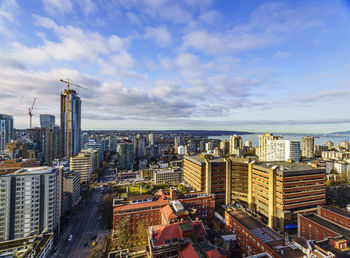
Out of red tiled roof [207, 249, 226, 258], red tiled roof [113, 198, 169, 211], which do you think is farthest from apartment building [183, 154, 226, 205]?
red tiled roof [207, 249, 226, 258]

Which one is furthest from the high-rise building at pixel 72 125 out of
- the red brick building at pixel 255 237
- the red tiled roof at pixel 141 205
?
the red brick building at pixel 255 237

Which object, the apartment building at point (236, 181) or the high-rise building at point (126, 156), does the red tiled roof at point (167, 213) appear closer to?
the apartment building at point (236, 181)

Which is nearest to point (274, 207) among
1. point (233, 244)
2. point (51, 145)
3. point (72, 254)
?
point (233, 244)

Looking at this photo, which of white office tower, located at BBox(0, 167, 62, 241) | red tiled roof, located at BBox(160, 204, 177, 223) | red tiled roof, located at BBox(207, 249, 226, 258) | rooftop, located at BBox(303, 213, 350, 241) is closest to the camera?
red tiled roof, located at BBox(207, 249, 226, 258)

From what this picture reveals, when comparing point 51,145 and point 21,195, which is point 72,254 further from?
point 51,145

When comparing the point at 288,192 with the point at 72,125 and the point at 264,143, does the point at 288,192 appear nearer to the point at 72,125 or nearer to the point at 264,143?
the point at 264,143

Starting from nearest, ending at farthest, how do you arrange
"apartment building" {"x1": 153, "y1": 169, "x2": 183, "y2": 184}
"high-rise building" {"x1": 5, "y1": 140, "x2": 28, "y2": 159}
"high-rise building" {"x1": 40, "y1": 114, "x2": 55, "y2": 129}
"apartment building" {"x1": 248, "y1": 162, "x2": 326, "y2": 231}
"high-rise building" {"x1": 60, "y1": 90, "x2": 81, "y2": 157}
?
"apartment building" {"x1": 248, "y1": 162, "x2": 326, "y2": 231} → "apartment building" {"x1": 153, "y1": 169, "x2": 183, "y2": 184} → "high-rise building" {"x1": 5, "y1": 140, "x2": 28, "y2": 159} → "high-rise building" {"x1": 60, "y1": 90, "x2": 81, "y2": 157} → "high-rise building" {"x1": 40, "y1": 114, "x2": 55, "y2": 129}

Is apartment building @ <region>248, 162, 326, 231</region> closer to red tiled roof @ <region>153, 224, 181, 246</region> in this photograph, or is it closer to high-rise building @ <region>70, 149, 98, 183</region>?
red tiled roof @ <region>153, 224, 181, 246</region>

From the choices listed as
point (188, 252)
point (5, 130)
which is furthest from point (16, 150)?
point (188, 252)
